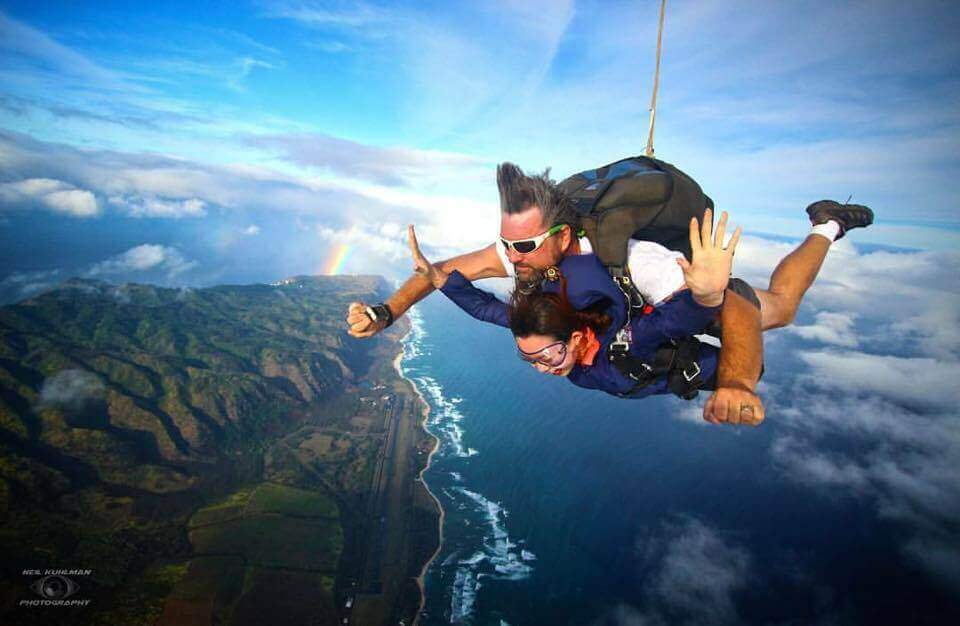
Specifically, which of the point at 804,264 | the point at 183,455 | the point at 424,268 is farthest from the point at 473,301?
the point at 183,455

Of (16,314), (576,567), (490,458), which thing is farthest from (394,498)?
(16,314)

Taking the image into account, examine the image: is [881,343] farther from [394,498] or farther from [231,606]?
[231,606]

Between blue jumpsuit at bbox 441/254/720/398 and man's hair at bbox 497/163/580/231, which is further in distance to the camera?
man's hair at bbox 497/163/580/231

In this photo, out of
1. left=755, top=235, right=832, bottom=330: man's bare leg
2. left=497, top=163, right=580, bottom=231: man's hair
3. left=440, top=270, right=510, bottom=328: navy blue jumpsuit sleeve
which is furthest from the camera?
left=440, top=270, right=510, bottom=328: navy blue jumpsuit sleeve

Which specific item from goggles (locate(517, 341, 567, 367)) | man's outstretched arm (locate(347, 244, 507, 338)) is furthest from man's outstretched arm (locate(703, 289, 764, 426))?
man's outstretched arm (locate(347, 244, 507, 338))

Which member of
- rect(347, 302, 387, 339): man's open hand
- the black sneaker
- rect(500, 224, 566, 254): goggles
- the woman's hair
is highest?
the black sneaker

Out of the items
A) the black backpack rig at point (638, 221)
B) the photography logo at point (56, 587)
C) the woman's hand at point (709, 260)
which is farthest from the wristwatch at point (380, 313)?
the photography logo at point (56, 587)

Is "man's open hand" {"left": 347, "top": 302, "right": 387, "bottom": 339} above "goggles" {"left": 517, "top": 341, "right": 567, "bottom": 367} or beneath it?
above

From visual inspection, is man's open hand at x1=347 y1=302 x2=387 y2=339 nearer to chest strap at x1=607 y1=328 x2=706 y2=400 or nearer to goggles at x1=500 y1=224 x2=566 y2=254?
goggles at x1=500 y1=224 x2=566 y2=254
